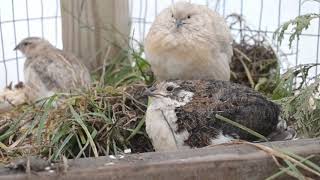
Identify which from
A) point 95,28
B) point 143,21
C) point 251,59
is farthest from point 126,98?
point 143,21

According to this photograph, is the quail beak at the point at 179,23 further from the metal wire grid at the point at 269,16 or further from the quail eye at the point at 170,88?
the quail eye at the point at 170,88

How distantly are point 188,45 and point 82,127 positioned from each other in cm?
101

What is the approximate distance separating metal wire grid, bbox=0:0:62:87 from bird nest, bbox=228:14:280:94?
4.32 ft

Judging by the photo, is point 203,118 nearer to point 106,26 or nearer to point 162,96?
point 162,96

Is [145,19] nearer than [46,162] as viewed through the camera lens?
No

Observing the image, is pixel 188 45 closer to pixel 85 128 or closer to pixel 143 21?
pixel 85 128

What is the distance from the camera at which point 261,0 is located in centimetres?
462

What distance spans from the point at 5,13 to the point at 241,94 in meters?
2.18

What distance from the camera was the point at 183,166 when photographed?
2305 mm

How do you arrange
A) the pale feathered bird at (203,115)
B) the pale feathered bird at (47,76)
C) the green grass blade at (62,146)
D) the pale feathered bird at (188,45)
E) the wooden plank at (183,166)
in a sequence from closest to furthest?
the wooden plank at (183,166) → the green grass blade at (62,146) → the pale feathered bird at (203,115) → the pale feathered bird at (188,45) → the pale feathered bird at (47,76)

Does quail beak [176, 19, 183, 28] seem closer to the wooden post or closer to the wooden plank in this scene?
the wooden post

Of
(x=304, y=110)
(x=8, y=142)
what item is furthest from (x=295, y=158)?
(x=8, y=142)

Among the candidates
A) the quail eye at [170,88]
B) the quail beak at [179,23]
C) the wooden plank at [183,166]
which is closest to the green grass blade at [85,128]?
the quail eye at [170,88]

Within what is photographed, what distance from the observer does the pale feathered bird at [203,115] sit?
2.85 metres
